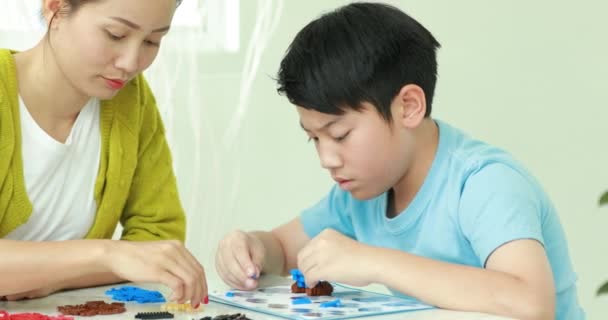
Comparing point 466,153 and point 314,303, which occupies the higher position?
point 466,153

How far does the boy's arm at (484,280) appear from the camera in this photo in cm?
104

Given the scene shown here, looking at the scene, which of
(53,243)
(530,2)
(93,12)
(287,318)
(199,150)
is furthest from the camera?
(199,150)

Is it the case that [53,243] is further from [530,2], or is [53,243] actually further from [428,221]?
[530,2]

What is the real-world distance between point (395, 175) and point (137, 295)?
413mm

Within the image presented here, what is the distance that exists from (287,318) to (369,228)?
424 millimetres

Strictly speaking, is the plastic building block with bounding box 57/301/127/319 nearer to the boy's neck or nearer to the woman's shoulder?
the woman's shoulder

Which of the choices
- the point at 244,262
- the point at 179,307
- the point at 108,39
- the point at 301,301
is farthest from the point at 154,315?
the point at 108,39

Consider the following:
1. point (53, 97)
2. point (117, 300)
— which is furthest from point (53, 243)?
point (53, 97)

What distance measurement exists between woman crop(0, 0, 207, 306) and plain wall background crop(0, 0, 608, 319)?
42.7 inches

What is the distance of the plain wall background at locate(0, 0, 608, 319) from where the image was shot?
2.40 m

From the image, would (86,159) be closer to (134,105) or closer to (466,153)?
(134,105)

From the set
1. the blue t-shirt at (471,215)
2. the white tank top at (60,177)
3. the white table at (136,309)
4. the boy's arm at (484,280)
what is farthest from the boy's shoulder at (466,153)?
the white tank top at (60,177)

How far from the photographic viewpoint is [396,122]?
4.22 feet

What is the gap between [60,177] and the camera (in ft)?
4.30
